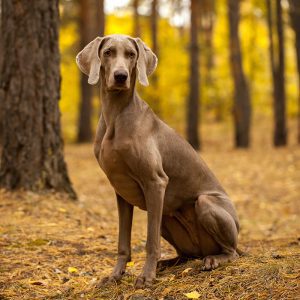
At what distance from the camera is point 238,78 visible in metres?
18.9

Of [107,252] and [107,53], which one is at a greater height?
[107,53]

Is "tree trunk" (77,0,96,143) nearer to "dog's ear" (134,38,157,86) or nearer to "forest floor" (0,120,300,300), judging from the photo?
"forest floor" (0,120,300,300)

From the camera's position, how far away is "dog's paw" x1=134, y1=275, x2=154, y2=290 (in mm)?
4359

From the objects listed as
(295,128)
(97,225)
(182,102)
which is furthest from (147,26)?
(97,225)

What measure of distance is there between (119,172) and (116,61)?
917mm

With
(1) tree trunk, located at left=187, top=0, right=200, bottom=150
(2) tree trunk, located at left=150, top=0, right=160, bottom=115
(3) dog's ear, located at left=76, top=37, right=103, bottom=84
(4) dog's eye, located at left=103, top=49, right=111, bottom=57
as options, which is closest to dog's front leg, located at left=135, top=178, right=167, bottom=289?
(3) dog's ear, located at left=76, top=37, right=103, bottom=84

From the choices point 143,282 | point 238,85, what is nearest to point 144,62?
point 143,282

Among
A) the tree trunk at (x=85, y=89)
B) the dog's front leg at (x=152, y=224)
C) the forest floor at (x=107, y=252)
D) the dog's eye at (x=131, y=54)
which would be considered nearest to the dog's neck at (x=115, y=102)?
the dog's eye at (x=131, y=54)

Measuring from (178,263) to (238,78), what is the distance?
1456 cm

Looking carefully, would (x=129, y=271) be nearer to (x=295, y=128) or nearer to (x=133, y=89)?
(x=133, y=89)

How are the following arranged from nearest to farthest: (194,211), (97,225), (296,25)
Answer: (194,211) < (97,225) < (296,25)

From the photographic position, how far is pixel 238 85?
746 inches

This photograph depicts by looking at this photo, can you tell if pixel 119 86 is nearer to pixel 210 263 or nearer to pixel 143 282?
pixel 143 282

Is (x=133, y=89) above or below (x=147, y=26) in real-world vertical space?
below
